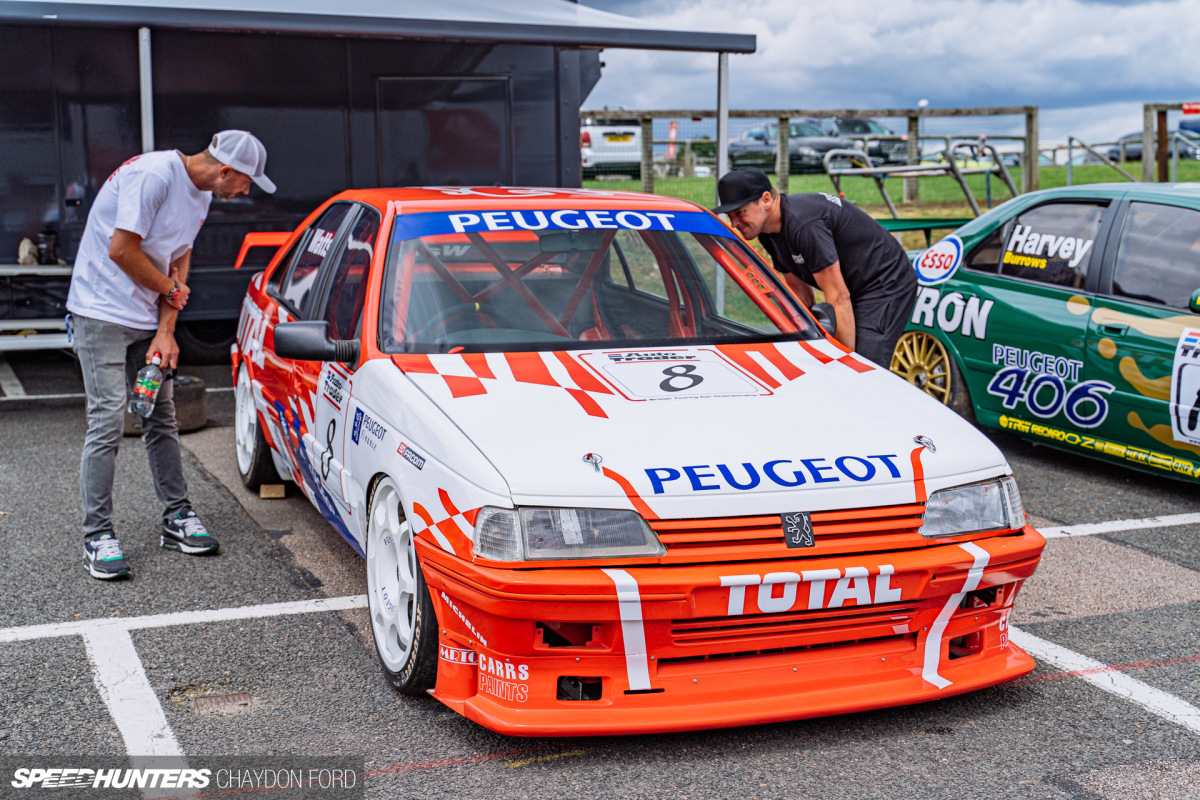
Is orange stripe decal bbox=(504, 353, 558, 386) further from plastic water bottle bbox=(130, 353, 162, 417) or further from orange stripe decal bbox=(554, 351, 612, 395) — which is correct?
plastic water bottle bbox=(130, 353, 162, 417)

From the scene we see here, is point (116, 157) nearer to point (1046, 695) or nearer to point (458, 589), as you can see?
point (458, 589)

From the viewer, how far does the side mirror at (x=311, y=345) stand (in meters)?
3.75

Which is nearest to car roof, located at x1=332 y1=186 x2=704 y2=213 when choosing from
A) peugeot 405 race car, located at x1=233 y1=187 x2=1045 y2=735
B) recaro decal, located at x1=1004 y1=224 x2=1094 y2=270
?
peugeot 405 race car, located at x1=233 y1=187 x2=1045 y2=735

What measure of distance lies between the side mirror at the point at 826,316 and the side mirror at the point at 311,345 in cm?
171

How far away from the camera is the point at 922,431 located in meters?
3.29

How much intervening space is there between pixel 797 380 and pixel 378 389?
130 cm

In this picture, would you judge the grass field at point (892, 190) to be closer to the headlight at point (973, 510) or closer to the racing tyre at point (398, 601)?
the racing tyre at point (398, 601)

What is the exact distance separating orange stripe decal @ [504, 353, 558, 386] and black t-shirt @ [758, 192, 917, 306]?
164 cm

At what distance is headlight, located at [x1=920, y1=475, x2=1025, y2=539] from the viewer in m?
3.06

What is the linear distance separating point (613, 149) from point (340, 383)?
11.4 m

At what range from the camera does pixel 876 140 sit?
1658cm

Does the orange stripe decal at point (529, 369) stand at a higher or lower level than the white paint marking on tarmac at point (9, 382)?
higher

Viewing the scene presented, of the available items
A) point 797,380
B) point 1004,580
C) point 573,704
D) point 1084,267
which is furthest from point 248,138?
point 1084,267

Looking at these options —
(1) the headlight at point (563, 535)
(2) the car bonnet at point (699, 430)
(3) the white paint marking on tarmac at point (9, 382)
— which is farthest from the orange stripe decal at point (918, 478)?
(3) the white paint marking on tarmac at point (9, 382)
